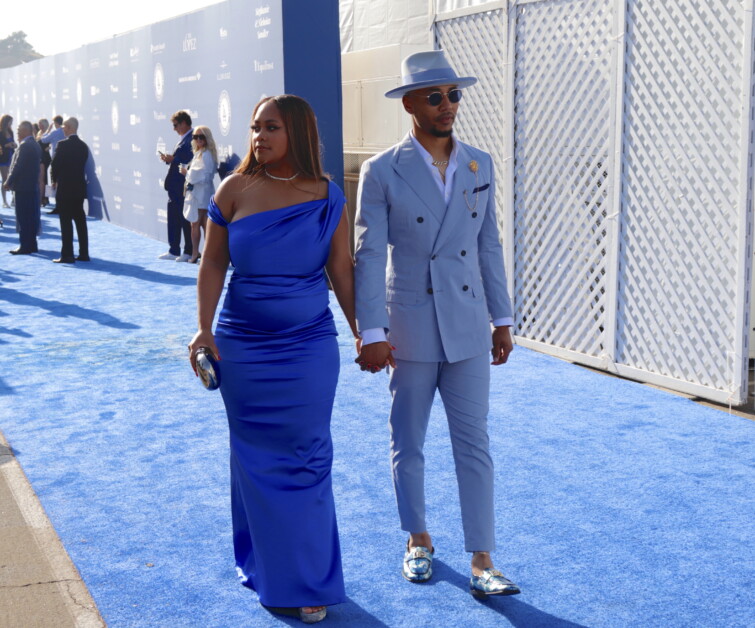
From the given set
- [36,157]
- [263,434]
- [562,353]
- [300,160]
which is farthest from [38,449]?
[36,157]

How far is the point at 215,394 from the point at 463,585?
3.36m

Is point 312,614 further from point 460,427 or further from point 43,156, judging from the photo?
point 43,156

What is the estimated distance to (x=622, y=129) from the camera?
742 cm

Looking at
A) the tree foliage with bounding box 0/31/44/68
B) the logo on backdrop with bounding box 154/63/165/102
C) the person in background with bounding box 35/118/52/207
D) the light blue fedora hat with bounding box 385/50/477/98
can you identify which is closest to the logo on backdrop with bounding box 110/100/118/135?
the person in background with bounding box 35/118/52/207

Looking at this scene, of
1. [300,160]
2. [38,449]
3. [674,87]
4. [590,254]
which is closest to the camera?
[300,160]

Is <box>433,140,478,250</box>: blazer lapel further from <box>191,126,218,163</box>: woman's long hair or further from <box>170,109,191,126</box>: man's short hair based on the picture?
<box>170,109,191,126</box>: man's short hair

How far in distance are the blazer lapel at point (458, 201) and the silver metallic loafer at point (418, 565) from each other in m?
1.11

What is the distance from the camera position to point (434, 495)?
5016mm

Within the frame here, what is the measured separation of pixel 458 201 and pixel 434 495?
163cm

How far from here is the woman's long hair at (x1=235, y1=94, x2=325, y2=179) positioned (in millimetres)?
3658

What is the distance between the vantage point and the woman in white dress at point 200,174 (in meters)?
12.6

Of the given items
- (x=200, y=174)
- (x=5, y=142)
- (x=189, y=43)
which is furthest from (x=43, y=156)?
(x=200, y=174)

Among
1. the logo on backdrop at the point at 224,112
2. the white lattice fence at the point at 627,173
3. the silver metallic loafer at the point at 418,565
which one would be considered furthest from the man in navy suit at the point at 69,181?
the silver metallic loafer at the point at 418,565

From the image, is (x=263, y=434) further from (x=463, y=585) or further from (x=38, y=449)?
(x=38, y=449)
